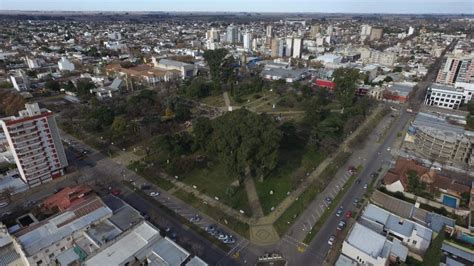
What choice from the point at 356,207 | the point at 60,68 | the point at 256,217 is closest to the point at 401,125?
the point at 356,207

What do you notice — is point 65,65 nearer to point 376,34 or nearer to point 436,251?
Answer: point 436,251

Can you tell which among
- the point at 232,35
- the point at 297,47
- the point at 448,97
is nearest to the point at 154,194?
the point at 448,97

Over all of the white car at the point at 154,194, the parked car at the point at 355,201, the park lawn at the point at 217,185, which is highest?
the park lawn at the point at 217,185

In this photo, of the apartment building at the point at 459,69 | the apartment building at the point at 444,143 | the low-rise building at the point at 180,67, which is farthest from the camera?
the low-rise building at the point at 180,67

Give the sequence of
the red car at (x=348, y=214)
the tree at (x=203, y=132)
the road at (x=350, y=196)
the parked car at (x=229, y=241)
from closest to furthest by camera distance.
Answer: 1. the road at (x=350, y=196)
2. the parked car at (x=229, y=241)
3. the red car at (x=348, y=214)
4. the tree at (x=203, y=132)

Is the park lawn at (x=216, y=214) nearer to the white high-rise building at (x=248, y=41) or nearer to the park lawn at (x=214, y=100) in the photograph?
the park lawn at (x=214, y=100)

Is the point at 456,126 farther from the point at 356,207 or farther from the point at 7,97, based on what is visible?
the point at 7,97

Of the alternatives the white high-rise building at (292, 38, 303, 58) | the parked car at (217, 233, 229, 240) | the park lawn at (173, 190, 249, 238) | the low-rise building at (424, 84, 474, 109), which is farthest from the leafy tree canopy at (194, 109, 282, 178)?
the white high-rise building at (292, 38, 303, 58)

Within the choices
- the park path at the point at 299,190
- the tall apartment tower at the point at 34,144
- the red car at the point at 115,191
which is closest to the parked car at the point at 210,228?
the park path at the point at 299,190
